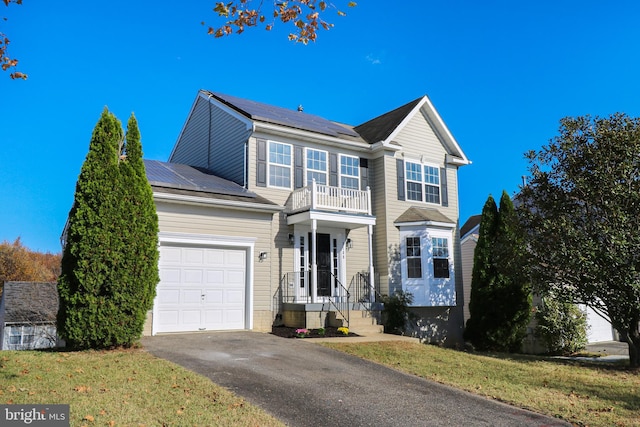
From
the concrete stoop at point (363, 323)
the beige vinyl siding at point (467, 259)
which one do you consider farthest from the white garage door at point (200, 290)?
the beige vinyl siding at point (467, 259)

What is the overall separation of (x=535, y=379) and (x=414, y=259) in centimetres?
811

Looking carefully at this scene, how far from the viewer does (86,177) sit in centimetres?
1078

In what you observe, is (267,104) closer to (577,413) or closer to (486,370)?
(486,370)

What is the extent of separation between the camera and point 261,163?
16297 millimetres

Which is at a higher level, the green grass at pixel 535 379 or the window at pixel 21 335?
the green grass at pixel 535 379

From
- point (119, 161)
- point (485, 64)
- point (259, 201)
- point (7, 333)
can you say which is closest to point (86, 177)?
point (119, 161)

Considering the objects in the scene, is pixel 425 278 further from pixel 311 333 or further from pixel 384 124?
pixel 384 124

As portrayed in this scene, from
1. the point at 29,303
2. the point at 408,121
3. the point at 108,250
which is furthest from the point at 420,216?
the point at 29,303

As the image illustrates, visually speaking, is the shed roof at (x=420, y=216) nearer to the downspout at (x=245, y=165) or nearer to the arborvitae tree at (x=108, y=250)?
the downspout at (x=245, y=165)

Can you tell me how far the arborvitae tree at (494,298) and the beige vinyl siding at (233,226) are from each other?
704 cm

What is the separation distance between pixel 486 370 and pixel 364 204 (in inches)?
290

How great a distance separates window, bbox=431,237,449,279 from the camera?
18.4 meters

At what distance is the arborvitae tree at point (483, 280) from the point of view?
57.1ft

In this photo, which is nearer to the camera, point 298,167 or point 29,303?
point 298,167
